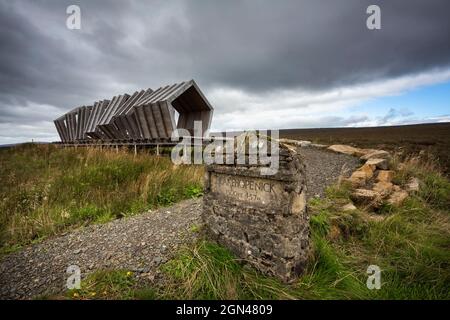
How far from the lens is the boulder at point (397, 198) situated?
5062 millimetres

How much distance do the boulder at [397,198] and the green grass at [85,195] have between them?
3926 mm

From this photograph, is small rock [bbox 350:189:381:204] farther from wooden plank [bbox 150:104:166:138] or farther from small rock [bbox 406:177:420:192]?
wooden plank [bbox 150:104:166:138]

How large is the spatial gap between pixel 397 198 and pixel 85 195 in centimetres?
630

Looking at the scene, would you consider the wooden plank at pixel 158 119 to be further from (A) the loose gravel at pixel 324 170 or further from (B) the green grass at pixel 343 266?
(B) the green grass at pixel 343 266

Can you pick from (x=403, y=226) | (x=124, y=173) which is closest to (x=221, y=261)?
(x=403, y=226)

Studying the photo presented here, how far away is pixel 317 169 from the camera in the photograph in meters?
7.65

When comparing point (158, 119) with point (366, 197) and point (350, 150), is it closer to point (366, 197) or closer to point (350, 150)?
point (366, 197)

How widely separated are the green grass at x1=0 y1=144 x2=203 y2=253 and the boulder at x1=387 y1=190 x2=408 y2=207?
12.9 feet

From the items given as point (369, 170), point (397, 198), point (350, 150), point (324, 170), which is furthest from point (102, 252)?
point (350, 150)

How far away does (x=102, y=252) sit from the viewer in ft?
11.0

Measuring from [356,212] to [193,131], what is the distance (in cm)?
875

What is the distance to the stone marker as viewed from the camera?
2.62 metres

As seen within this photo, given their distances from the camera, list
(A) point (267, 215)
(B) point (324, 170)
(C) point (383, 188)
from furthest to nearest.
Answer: (B) point (324, 170), (C) point (383, 188), (A) point (267, 215)
